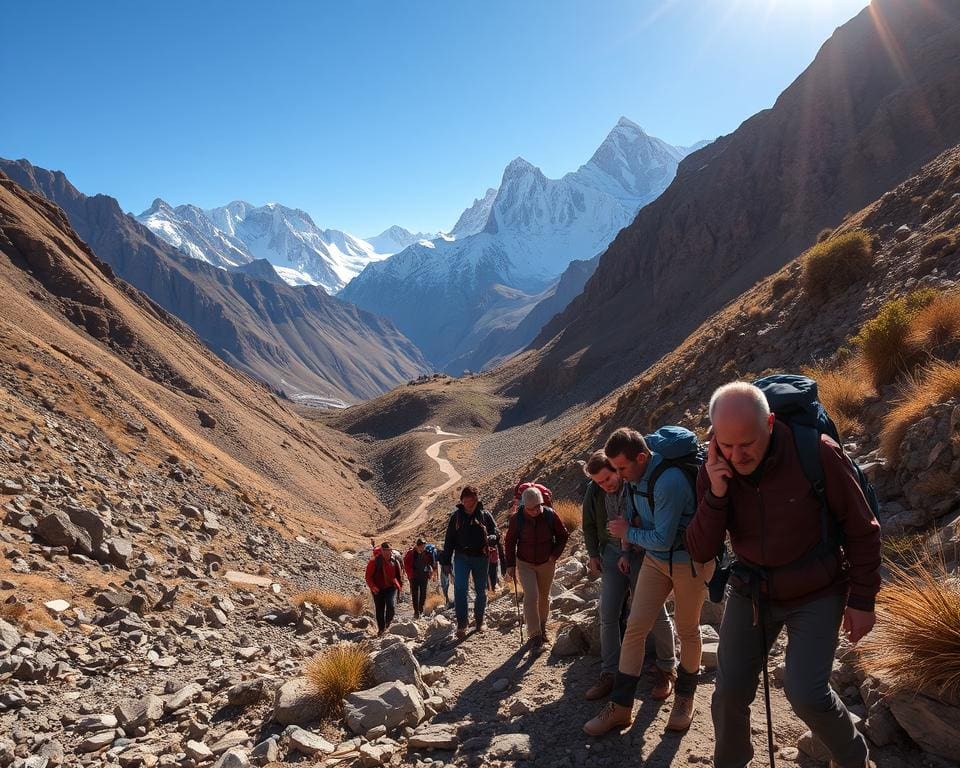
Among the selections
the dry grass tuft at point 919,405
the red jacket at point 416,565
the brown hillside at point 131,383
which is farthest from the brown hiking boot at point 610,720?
the brown hillside at point 131,383

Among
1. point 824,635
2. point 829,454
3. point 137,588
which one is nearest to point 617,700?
point 824,635

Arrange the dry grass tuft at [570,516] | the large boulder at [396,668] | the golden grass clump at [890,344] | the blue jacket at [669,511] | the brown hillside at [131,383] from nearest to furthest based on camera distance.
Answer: the blue jacket at [669,511], the large boulder at [396,668], the golden grass clump at [890,344], the dry grass tuft at [570,516], the brown hillside at [131,383]

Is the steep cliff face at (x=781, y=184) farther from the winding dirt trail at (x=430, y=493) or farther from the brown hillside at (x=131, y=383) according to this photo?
the brown hillside at (x=131, y=383)

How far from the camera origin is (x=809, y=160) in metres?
64.7

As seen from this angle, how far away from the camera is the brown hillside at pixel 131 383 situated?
22812 millimetres

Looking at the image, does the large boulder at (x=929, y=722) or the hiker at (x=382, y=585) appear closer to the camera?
the large boulder at (x=929, y=722)

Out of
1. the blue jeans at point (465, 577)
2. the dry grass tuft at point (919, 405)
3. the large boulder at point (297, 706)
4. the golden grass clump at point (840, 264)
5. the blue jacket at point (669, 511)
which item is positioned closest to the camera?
the blue jacket at point (669, 511)

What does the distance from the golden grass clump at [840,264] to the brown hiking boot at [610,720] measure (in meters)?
16.2

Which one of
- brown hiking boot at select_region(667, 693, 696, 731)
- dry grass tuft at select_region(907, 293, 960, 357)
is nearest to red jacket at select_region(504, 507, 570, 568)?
brown hiking boot at select_region(667, 693, 696, 731)

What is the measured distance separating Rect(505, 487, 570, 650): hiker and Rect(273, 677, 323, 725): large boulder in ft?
8.77

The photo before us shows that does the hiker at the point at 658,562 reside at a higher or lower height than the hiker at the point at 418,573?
higher

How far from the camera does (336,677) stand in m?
5.82

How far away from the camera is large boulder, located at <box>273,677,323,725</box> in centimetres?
558

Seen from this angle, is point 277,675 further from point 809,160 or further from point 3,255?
point 809,160
